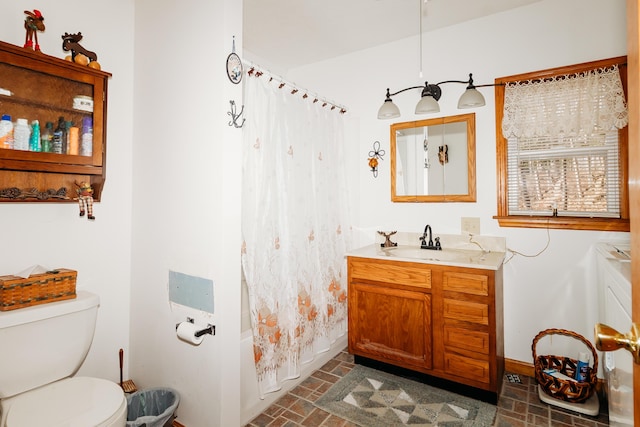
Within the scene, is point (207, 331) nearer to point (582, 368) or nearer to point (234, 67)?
point (234, 67)

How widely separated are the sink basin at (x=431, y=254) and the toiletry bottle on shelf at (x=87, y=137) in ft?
6.54

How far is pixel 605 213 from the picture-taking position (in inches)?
82.2

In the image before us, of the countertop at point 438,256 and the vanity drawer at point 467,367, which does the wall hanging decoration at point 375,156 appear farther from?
the vanity drawer at point 467,367

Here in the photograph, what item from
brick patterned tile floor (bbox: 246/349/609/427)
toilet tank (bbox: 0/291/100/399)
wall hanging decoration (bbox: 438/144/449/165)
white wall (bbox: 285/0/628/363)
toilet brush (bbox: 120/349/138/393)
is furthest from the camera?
wall hanging decoration (bbox: 438/144/449/165)

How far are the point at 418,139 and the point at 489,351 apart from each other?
1.66m

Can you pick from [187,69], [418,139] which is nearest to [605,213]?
[418,139]

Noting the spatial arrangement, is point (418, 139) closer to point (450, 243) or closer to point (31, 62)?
point (450, 243)

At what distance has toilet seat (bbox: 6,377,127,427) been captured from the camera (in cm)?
125

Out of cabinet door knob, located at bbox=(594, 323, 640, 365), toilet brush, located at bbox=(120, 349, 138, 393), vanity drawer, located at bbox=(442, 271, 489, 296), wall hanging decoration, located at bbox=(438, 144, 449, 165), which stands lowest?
toilet brush, located at bbox=(120, 349, 138, 393)

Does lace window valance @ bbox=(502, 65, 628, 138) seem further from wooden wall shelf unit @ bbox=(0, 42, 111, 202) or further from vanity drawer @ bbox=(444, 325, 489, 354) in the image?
wooden wall shelf unit @ bbox=(0, 42, 111, 202)

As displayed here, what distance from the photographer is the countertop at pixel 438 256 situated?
206 centimetres

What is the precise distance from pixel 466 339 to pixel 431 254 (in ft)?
2.23

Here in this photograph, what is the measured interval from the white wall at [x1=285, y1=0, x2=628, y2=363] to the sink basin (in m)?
0.20

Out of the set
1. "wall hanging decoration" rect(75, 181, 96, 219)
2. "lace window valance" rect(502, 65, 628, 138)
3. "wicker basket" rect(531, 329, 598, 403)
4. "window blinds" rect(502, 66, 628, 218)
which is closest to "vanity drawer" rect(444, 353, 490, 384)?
"wicker basket" rect(531, 329, 598, 403)
